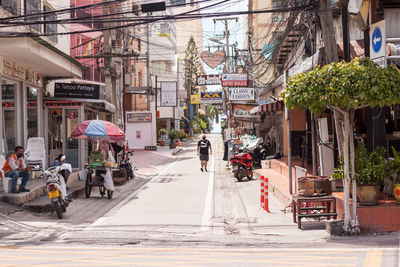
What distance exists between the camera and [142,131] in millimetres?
46438

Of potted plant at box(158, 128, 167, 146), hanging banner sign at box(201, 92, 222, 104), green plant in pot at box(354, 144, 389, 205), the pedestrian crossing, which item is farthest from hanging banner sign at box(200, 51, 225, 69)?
the pedestrian crossing

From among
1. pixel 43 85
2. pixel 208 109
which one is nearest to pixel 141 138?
pixel 43 85

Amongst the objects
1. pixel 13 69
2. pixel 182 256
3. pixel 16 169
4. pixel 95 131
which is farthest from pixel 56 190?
pixel 13 69

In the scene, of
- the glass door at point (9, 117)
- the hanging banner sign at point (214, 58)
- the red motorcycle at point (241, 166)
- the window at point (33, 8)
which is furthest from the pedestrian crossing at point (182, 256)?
the hanging banner sign at point (214, 58)

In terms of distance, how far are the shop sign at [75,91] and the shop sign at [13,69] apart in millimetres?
2565

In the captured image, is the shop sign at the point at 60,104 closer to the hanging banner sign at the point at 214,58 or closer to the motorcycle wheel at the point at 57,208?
the motorcycle wheel at the point at 57,208

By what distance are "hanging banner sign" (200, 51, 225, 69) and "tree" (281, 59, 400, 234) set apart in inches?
1089

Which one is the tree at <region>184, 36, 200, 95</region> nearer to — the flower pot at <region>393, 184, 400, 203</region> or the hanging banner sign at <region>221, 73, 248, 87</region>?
the hanging banner sign at <region>221, 73, 248, 87</region>

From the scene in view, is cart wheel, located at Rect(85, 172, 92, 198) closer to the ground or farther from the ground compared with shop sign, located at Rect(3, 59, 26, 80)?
closer to the ground

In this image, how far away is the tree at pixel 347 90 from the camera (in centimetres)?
807

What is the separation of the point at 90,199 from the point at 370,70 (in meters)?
10.1

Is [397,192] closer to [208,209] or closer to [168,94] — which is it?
[208,209]

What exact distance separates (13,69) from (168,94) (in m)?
32.3

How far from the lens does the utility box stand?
152 ft
